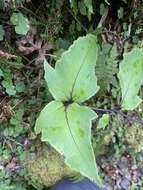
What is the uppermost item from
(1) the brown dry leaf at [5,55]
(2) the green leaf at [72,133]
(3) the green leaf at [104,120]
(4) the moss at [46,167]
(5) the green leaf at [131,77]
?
(1) the brown dry leaf at [5,55]

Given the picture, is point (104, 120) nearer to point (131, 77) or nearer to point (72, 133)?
point (131, 77)

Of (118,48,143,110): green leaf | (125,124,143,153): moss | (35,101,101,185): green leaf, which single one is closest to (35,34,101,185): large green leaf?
(35,101,101,185): green leaf

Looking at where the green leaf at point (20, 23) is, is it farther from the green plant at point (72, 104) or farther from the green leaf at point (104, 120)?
the green leaf at point (104, 120)

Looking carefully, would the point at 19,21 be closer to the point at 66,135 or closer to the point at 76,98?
the point at 76,98

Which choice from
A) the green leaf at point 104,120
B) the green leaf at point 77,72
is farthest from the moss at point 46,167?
the green leaf at point 77,72

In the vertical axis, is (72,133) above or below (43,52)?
below

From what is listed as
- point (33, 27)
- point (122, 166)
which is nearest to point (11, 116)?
point (33, 27)

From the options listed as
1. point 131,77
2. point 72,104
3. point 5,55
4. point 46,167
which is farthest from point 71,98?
point 46,167
